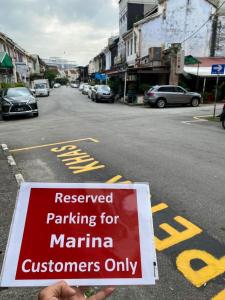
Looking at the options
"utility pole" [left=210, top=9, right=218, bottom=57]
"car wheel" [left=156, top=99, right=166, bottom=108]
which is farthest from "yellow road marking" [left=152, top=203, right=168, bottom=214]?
"utility pole" [left=210, top=9, right=218, bottom=57]

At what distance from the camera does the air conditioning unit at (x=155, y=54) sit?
2714 cm

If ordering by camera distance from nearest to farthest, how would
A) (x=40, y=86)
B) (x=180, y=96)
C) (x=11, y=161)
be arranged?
(x=11, y=161)
(x=180, y=96)
(x=40, y=86)

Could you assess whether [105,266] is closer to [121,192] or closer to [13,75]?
[121,192]

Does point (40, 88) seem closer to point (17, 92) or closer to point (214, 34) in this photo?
point (214, 34)

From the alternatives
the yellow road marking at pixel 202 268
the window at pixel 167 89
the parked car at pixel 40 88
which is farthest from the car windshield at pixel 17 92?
the parked car at pixel 40 88

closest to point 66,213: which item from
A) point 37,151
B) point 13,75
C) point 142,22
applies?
point 37,151

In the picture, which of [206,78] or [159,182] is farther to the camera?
[206,78]

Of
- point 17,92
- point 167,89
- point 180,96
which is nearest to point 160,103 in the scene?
point 167,89

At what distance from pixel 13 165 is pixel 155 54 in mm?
23595

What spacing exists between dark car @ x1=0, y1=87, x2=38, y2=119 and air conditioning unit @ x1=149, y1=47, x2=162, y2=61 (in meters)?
14.8

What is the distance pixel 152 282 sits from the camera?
1.65 m

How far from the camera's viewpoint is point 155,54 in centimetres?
2725

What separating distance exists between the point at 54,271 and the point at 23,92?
650 inches

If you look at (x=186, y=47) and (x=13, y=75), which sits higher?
(x=186, y=47)
